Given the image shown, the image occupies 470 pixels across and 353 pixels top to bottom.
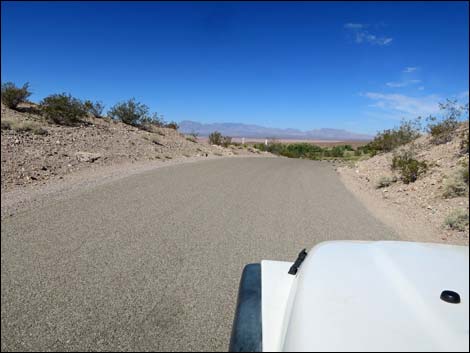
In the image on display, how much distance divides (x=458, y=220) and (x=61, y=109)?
1558 cm

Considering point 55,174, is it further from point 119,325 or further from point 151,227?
point 119,325

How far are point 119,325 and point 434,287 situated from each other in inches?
87.2

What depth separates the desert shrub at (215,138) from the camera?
95.7 feet

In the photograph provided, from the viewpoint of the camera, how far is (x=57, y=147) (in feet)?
37.1

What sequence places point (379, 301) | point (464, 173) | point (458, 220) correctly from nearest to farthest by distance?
point (379, 301), point (458, 220), point (464, 173)

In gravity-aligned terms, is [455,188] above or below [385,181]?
above

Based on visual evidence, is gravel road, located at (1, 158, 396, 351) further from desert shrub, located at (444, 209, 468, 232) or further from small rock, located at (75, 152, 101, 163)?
small rock, located at (75, 152, 101, 163)

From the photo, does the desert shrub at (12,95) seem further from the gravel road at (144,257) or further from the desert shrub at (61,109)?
the gravel road at (144,257)

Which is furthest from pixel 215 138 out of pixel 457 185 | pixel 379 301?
pixel 379 301

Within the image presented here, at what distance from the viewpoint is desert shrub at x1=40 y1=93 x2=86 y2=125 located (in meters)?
15.1

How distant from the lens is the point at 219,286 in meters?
3.38

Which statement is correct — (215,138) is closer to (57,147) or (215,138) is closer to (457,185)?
(57,147)

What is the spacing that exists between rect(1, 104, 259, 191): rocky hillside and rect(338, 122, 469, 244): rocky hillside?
750 centimetres

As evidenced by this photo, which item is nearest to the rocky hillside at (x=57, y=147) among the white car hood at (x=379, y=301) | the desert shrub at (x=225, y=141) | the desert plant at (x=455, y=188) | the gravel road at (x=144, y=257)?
the gravel road at (x=144, y=257)
